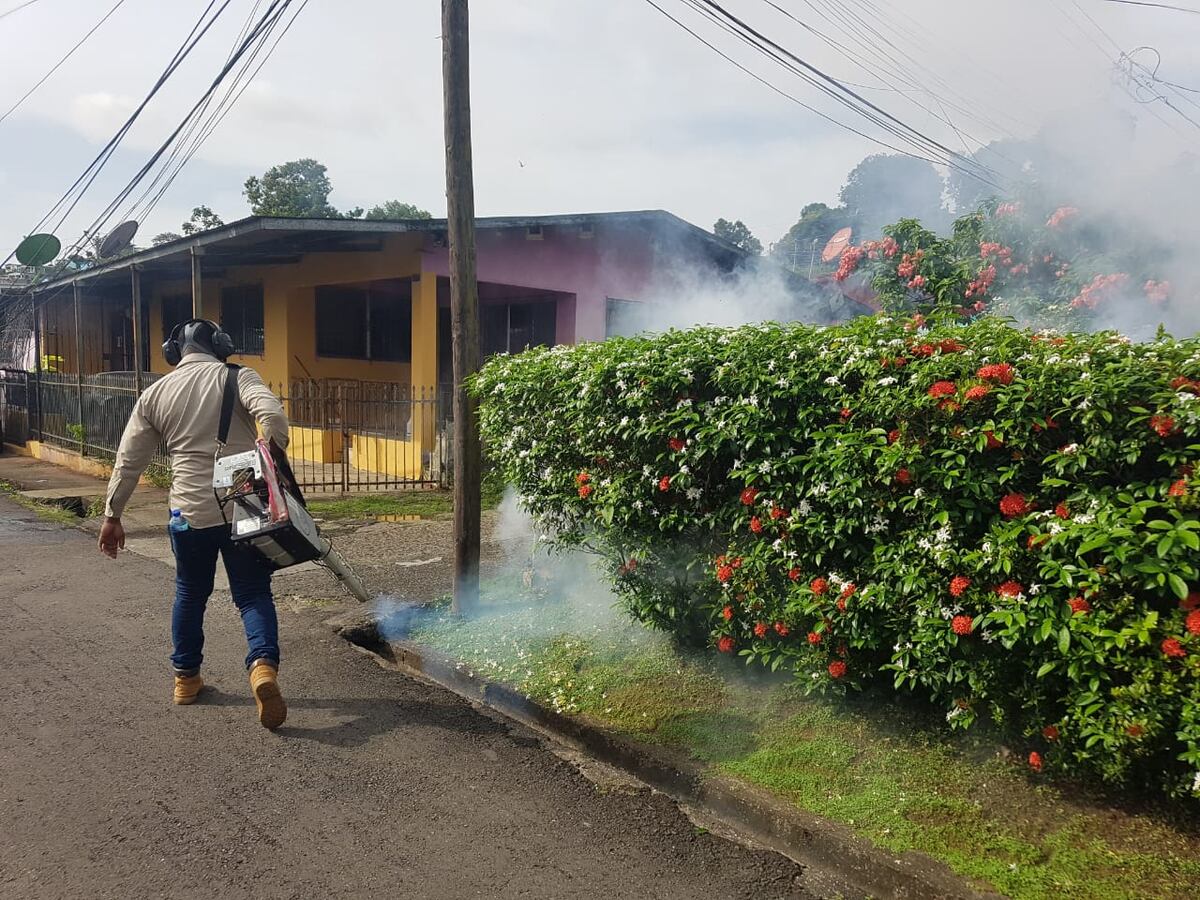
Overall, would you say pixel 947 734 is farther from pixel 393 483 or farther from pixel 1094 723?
pixel 393 483

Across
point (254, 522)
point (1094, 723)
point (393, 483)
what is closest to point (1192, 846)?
point (1094, 723)

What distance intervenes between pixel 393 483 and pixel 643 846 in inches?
334

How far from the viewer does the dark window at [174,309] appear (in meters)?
17.6

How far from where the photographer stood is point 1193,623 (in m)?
2.35

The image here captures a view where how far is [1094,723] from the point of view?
8.43ft

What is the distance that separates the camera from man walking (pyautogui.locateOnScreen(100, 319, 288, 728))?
13.0ft

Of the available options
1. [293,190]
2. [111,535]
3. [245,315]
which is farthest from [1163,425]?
[293,190]

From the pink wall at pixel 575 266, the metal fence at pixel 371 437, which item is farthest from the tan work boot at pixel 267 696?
the pink wall at pixel 575 266

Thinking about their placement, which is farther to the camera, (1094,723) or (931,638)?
(931,638)

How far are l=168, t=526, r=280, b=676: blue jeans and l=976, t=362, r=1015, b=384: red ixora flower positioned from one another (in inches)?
130

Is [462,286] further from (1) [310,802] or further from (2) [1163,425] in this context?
(2) [1163,425]

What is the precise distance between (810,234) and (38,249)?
26.0 metres

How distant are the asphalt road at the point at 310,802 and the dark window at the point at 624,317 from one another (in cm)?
949

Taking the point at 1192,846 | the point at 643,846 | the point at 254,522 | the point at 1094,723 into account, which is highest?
the point at 254,522
